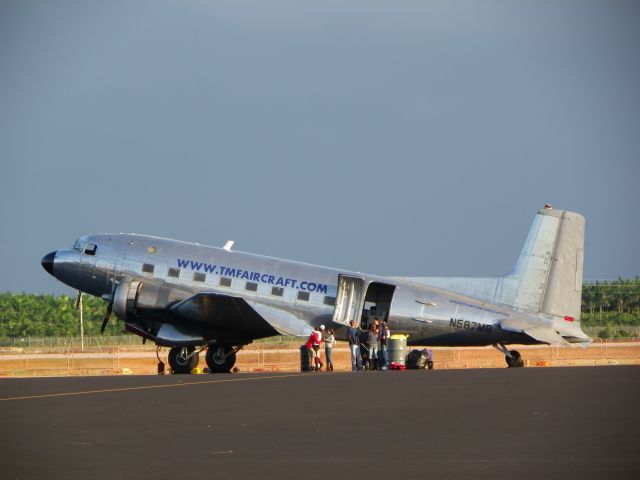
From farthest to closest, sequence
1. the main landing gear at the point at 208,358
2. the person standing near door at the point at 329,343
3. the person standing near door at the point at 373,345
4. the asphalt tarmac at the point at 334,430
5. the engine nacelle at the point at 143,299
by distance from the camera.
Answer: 1. the engine nacelle at the point at 143,299
2. the main landing gear at the point at 208,358
3. the person standing near door at the point at 329,343
4. the person standing near door at the point at 373,345
5. the asphalt tarmac at the point at 334,430

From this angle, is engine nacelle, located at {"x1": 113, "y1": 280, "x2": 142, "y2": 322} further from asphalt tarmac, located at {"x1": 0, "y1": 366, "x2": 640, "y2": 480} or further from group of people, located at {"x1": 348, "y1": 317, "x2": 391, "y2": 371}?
asphalt tarmac, located at {"x1": 0, "y1": 366, "x2": 640, "y2": 480}

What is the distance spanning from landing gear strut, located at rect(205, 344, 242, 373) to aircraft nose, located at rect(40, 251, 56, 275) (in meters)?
6.92

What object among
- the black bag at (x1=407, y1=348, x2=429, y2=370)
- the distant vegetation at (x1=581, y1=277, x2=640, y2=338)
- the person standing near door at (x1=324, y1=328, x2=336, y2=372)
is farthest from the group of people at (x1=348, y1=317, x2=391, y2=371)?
the distant vegetation at (x1=581, y1=277, x2=640, y2=338)

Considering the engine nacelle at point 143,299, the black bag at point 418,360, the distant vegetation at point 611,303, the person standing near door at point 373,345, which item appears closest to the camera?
the person standing near door at point 373,345

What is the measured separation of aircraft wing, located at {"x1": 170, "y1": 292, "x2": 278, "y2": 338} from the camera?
3347cm

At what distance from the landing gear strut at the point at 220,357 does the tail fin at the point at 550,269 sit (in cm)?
897

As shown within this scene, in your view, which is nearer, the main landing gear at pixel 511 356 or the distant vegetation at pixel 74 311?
the main landing gear at pixel 511 356

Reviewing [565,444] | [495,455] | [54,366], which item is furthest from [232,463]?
[54,366]

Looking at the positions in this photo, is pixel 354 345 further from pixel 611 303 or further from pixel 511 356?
pixel 611 303

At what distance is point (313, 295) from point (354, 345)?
241 cm

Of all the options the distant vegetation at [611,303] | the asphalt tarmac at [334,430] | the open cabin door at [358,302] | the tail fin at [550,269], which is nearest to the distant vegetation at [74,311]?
the distant vegetation at [611,303]

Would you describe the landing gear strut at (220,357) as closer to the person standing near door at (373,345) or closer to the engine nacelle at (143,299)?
→ the engine nacelle at (143,299)

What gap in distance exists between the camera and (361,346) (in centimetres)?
3581

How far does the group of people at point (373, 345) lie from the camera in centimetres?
3378
